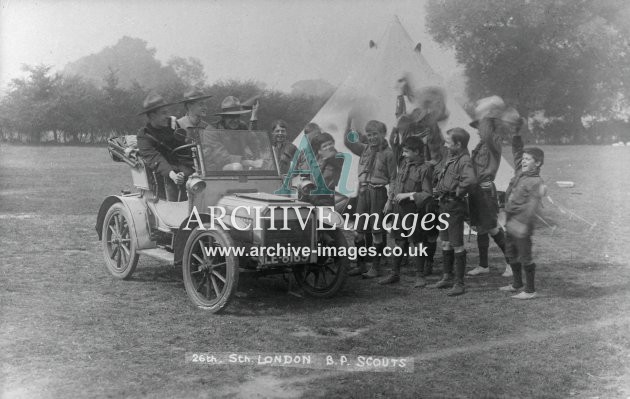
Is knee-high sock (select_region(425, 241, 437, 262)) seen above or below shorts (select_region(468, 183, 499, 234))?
below

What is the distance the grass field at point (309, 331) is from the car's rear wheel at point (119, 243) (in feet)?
0.43

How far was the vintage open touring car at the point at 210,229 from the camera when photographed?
15.9ft

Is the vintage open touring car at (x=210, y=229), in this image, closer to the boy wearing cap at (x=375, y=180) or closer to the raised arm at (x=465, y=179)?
the boy wearing cap at (x=375, y=180)

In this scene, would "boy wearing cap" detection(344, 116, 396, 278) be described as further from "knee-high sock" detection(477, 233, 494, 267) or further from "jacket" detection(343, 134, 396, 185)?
"knee-high sock" detection(477, 233, 494, 267)

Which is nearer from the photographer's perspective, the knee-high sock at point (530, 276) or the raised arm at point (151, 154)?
the knee-high sock at point (530, 276)

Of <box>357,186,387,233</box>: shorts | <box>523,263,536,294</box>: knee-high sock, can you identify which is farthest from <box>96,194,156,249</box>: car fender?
<box>523,263,536,294</box>: knee-high sock

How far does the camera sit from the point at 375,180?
615 cm

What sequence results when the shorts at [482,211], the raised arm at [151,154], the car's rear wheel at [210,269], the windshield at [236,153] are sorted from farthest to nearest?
the shorts at [482,211] < the raised arm at [151,154] < the windshield at [236,153] < the car's rear wheel at [210,269]

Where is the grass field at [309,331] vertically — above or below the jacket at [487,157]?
below

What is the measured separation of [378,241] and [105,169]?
12.1 meters

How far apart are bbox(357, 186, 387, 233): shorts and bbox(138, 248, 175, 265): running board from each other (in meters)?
2.02

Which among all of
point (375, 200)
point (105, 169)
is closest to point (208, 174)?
point (375, 200)

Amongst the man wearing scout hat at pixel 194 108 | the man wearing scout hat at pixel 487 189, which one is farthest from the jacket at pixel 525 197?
the man wearing scout hat at pixel 194 108

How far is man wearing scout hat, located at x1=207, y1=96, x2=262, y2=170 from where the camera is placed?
5.41 meters
